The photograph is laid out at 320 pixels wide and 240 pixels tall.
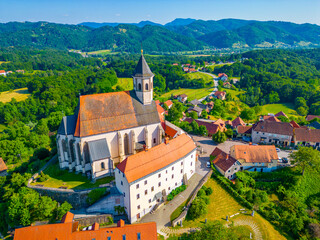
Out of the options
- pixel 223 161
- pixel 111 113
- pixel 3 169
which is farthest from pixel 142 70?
pixel 3 169

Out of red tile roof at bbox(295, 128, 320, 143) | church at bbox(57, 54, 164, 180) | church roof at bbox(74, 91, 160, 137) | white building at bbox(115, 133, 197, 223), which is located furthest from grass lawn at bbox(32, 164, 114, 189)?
red tile roof at bbox(295, 128, 320, 143)

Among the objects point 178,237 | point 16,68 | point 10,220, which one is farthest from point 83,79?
point 178,237

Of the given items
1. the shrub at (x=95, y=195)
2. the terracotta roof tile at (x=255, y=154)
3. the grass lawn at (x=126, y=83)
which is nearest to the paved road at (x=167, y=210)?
the shrub at (x=95, y=195)

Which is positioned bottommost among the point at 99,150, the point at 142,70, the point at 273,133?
the point at 273,133

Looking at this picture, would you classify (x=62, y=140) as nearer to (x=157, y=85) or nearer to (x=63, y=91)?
(x=63, y=91)

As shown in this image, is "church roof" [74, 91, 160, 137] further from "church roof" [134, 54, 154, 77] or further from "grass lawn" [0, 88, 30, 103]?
"grass lawn" [0, 88, 30, 103]

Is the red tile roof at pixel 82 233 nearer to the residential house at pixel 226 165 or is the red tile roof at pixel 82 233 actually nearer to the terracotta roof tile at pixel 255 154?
the residential house at pixel 226 165

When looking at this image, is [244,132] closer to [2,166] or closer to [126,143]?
[126,143]
